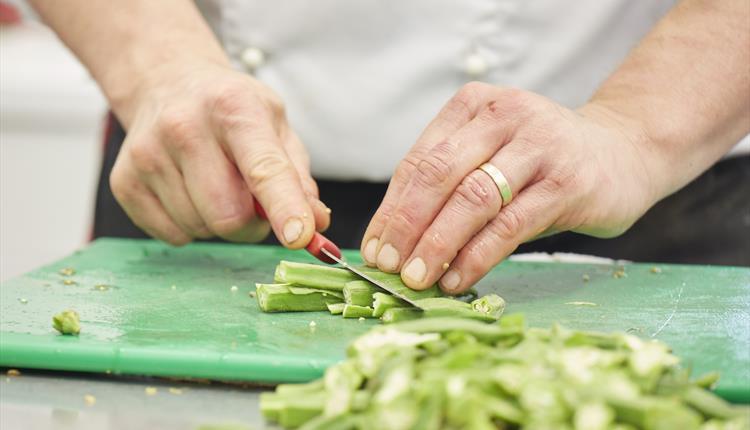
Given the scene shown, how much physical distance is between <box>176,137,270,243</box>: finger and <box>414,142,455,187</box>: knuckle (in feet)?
1.64

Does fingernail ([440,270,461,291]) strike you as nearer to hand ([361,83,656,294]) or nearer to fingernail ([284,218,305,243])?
hand ([361,83,656,294])

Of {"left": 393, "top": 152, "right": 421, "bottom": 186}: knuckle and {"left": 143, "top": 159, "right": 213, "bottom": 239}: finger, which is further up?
{"left": 393, "top": 152, "right": 421, "bottom": 186}: knuckle

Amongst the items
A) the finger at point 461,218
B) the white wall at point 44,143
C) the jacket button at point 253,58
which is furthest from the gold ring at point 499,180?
the white wall at point 44,143

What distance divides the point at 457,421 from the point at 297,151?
120 cm

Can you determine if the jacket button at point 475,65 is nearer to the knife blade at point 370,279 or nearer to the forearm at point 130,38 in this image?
the forearm at point 130,38

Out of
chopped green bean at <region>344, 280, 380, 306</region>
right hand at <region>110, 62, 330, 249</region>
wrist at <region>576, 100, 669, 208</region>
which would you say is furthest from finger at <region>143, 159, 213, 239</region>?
wrist at <region>576, 100, 669, 208</region>

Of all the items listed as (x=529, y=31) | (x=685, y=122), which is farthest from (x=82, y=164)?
(x=685, y=122)

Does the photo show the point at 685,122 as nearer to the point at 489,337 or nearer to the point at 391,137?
the point at 391,137

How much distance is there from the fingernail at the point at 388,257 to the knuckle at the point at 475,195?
0.49 feet

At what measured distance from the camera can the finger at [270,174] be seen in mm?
1940

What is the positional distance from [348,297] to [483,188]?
30 centimetres

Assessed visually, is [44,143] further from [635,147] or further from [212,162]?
[635,147]

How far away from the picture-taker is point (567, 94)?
96.8 inches

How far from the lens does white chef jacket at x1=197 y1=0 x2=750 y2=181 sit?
239 centimetres
